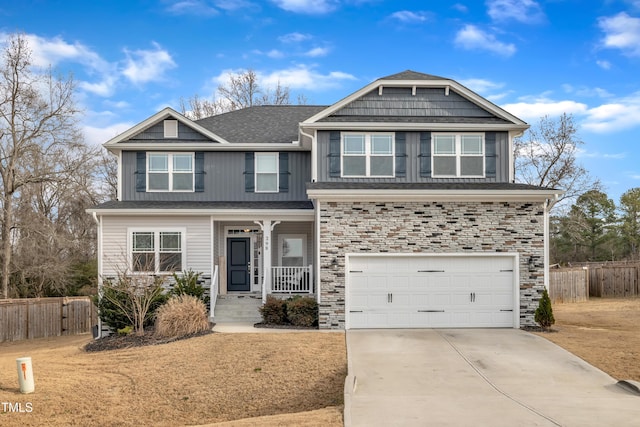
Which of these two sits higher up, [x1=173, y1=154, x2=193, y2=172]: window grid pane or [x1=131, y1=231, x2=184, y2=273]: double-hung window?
[x1=173, y1=154, x2=193, y2=172]: window grid pane

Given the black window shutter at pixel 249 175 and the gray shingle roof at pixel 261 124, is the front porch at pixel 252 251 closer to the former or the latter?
the black window shutter at pixel 249 175

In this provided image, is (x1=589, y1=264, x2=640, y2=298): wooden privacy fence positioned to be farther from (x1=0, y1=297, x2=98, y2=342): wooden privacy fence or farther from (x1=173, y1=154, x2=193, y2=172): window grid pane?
(x1=0, y1=297, x2=98, y2=342): wooden privacy fence

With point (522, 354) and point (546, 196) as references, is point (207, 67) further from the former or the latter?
point (522, 354)

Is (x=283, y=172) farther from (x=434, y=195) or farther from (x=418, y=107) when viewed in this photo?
(x=434, y=195)

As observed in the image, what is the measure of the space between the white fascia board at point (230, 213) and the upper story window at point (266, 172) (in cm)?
165

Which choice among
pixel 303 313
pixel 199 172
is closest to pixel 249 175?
pixel 199 172

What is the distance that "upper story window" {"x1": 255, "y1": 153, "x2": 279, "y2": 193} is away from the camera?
1962 cm

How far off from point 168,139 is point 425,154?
8.60 metres

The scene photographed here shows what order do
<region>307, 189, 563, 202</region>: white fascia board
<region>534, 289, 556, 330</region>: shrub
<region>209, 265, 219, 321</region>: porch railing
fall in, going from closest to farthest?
<region>534, 289, 556, 330</region>: shrub
<region>307, 189, 563, 202</region>: white fascia board
<region>209, 265, 219, 321</region>: porch railing

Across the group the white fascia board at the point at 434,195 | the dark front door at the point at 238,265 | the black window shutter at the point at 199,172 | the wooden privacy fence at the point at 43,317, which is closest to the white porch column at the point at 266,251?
the dark front door at the point at 238,265

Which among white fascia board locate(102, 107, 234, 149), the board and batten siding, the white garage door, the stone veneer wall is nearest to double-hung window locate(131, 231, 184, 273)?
the board and batten siding

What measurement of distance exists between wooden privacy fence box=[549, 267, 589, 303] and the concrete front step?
1403 centimetres

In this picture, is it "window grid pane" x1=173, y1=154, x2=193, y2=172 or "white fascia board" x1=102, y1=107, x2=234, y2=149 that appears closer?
"white fascia board" x1=102, y1=107, x2=234, y2=149

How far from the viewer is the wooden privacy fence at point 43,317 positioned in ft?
68.1
